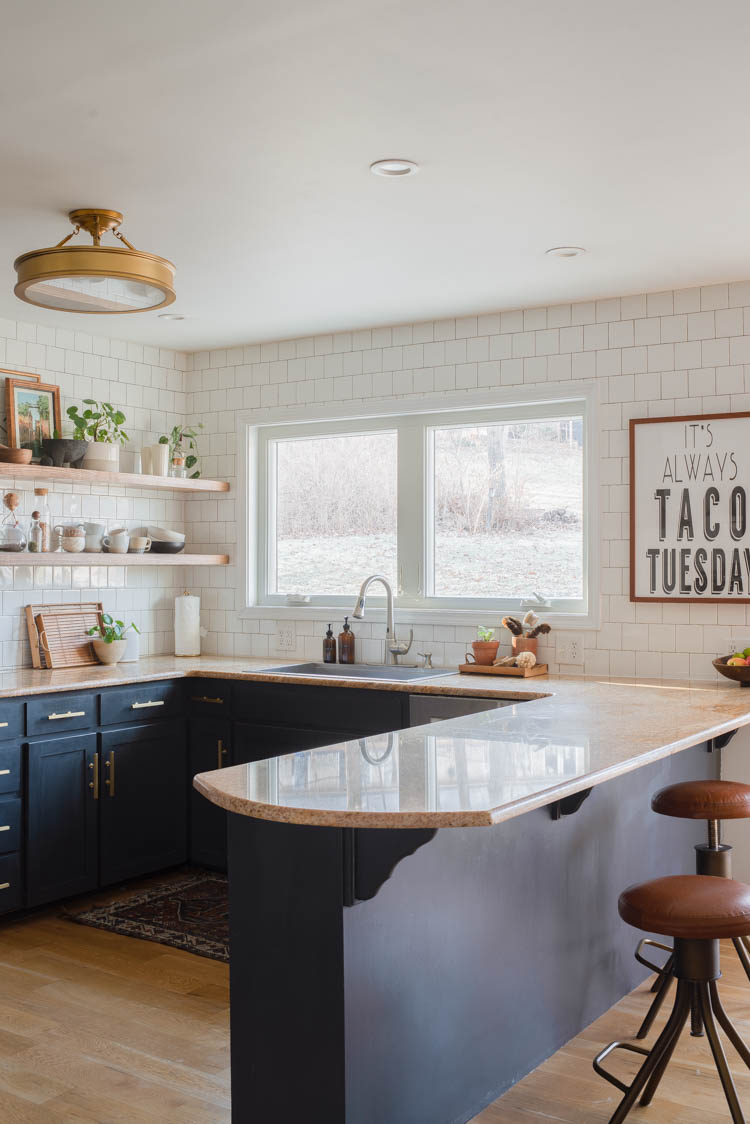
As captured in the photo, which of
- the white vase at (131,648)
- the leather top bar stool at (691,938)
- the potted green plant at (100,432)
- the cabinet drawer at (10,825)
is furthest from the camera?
the white vase at (131,648)

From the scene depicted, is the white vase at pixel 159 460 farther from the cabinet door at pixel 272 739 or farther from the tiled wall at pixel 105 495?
the cabinet door at pixel 272 739

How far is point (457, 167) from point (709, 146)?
27.9 inches

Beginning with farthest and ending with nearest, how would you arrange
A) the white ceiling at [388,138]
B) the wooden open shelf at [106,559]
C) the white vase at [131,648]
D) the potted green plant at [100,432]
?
the white vase at [131,648]
the potted green plant at [100,432]
the wooden open shelf at [106,559]
the white ceiling at [388,138]

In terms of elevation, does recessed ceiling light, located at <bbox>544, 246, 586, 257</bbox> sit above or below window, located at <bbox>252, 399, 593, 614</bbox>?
above

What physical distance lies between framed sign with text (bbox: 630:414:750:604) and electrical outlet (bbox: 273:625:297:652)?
182 cm

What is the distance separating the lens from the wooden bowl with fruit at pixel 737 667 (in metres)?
3.98

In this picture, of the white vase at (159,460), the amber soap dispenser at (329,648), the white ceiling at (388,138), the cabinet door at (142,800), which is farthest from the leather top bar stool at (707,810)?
the white vase at (159,460)

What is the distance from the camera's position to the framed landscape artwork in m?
4.82

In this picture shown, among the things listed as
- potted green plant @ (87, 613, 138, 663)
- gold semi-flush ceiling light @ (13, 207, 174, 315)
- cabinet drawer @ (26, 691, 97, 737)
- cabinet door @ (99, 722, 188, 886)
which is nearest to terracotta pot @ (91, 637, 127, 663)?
potted green plant @ (87, 613, 138, 663)

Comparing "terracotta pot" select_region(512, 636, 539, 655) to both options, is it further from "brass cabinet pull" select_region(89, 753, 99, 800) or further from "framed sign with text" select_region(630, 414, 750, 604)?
"brass cabinet pull" select_region(89, 753, 99, 800)

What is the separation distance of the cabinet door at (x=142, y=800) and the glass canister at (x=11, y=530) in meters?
0.94

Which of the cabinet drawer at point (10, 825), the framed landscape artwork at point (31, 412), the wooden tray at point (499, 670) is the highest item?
the framed landscape artwork at point (31, 412)

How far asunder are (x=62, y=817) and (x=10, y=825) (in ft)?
0.81

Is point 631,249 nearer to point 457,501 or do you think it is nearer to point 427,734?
point 457,501
